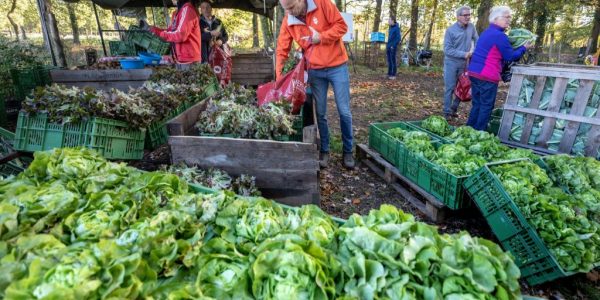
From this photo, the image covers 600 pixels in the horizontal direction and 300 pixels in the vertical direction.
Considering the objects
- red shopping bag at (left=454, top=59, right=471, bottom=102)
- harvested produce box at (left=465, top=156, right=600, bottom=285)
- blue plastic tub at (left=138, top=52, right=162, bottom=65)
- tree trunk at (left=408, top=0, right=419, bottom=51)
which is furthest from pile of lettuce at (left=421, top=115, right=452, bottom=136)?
tree trunk at (left=408, top=0, right=419, bottom=51)

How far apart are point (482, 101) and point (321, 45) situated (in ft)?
9.43

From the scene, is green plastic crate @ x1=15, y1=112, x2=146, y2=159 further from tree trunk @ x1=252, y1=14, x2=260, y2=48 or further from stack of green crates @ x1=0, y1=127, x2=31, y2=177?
tree trunk @ x1=252, y1=14, x2=260, y2=48

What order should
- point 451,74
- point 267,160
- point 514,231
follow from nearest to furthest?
1. point 514,231
2. point 267,160
3. point 451,74

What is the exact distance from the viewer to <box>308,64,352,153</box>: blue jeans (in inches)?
172

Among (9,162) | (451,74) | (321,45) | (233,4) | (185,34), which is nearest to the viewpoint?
(9,162)

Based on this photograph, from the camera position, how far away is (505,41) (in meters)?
4.83

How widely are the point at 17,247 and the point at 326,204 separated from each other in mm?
2992

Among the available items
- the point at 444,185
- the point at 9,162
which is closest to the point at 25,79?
the point at 9,162

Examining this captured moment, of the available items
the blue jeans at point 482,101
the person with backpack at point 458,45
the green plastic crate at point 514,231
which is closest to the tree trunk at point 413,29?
the person with backpack at point 458,45

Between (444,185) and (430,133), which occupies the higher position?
(430,133)

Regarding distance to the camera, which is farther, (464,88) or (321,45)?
(464,88)

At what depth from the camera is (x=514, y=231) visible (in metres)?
2.73

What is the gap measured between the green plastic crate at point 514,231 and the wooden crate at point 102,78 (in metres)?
4.66

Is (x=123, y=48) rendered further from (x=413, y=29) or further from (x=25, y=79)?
(x=413, y=29)
